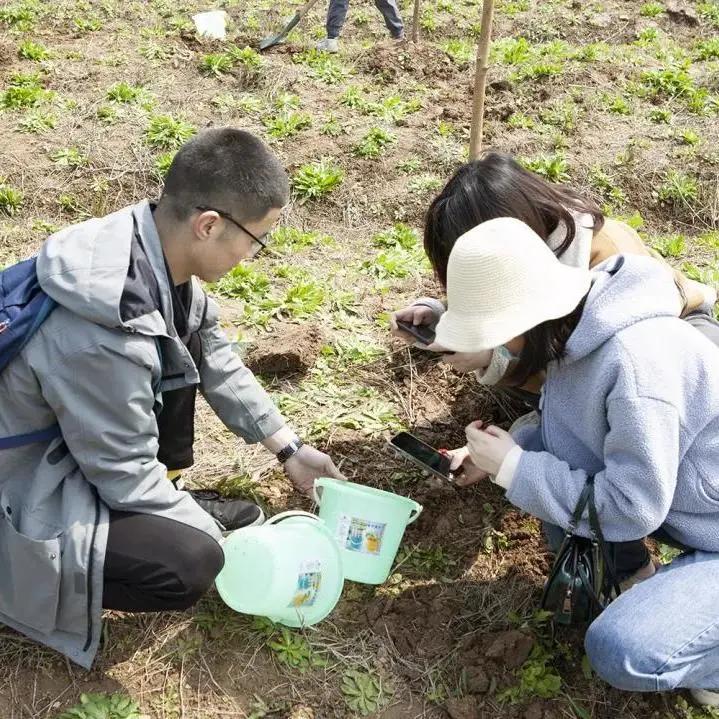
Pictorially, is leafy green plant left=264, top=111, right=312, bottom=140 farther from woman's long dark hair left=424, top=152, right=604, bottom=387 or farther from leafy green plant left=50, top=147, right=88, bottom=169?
woman's long dark hair left=424, top=152, right=604, bottom=387

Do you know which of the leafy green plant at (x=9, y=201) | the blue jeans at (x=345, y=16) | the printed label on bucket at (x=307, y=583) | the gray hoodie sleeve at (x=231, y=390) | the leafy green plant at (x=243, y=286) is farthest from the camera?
the blue jeans at (x=345, y=16)

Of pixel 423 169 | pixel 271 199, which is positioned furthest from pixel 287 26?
pixel 271 199

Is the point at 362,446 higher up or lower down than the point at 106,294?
lower down

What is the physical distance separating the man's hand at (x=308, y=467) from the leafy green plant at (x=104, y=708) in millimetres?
864

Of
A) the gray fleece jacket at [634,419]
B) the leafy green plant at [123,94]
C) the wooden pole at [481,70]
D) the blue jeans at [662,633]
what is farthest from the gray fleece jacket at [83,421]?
the leafy green plant at [123,94]

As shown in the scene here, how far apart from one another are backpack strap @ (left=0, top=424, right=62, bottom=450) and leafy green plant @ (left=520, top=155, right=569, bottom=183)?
393cm

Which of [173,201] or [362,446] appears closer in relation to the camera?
[173,201]

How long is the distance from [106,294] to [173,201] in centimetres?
42

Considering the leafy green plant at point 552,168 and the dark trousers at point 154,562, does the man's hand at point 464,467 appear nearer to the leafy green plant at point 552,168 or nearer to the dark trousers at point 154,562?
the dark trousers at point 154,562

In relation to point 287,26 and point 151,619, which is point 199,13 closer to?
point 287,26

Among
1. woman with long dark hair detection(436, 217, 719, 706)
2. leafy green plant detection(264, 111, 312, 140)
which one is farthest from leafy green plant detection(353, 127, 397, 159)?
woman with long dark hair detection(436, 217, 719, 706)

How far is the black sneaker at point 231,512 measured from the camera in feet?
9.18

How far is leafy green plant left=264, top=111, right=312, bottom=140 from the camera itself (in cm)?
563

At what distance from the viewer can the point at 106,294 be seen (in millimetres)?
1974
